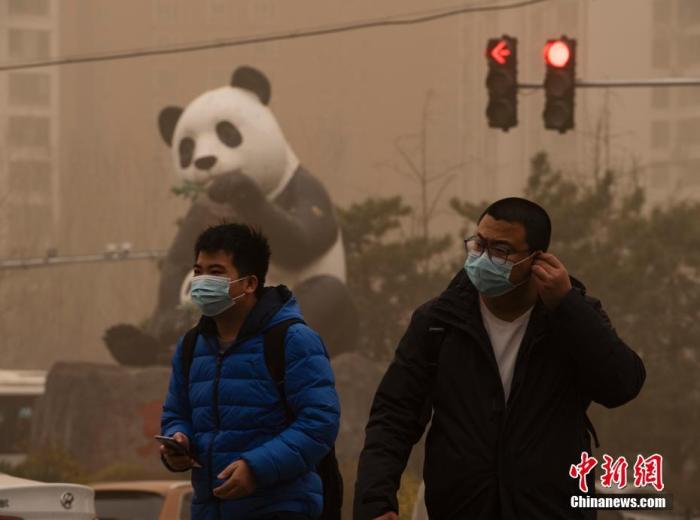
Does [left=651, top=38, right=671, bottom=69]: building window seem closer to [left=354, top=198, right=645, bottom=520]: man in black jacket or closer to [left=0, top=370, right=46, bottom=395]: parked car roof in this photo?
[left=0, top=370, right=46, bottom=395]: parked car roof

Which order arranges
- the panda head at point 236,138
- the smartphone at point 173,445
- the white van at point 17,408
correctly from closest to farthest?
the smartphone at point 173,445, the panda head at point 236,138, the white van at point 17,408

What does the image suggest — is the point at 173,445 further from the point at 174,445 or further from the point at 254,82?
the point at 254,82

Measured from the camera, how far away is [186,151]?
51.5ft

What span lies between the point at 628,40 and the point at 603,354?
44.8 ft

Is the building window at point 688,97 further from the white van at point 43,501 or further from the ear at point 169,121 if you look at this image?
the white van at point 43,501

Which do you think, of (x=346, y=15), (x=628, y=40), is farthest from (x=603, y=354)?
(x=346, y=15)

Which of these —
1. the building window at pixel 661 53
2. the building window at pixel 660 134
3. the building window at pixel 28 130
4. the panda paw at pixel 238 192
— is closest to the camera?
the panda paw at pixel 238 192

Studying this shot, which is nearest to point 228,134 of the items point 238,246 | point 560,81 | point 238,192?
point 238,192

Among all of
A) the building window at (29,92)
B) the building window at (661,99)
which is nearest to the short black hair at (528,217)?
the building window at (661,99)

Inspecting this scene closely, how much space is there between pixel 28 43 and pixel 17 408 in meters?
4.43

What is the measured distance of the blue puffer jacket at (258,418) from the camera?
4461 mm

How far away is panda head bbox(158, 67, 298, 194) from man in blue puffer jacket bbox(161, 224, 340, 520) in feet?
34.7

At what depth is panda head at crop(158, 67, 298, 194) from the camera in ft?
50.0

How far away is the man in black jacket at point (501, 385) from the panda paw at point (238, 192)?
35.6ft
